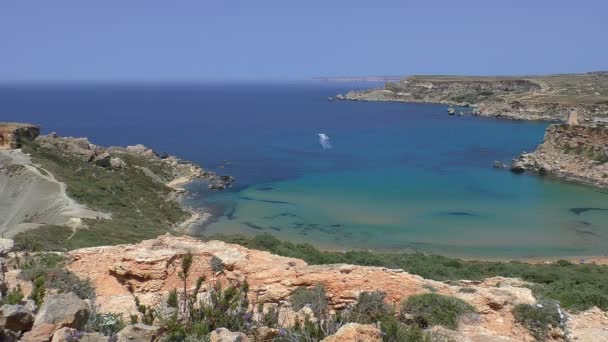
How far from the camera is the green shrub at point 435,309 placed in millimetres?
11914

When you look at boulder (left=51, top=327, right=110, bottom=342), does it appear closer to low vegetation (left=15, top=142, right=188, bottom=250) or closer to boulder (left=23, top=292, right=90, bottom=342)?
boulder (left=23, top=292, right=90, bottom=342)

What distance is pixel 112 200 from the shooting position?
43.4m

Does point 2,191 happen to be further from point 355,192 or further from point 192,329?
point 192,329

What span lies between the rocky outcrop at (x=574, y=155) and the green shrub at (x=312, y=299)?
177ft

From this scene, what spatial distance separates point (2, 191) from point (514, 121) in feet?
366

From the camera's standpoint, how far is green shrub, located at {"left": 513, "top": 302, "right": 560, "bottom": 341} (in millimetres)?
11973

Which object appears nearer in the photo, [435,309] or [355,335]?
[355,335]

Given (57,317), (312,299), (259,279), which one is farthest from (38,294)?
(312,299)

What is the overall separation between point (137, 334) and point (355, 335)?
141 inches

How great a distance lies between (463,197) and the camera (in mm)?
51531

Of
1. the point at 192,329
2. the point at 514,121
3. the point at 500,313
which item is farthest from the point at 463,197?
the point at 514,121

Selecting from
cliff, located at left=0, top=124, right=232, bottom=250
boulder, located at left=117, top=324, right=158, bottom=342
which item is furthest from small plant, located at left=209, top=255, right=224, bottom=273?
cliff, located at left=0, top=124, right=232, bottom=250

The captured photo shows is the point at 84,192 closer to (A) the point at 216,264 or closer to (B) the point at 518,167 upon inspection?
(A) the point at 216,264

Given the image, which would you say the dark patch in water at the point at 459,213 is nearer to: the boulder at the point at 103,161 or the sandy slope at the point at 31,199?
the sandy slope at the point at 31,199
